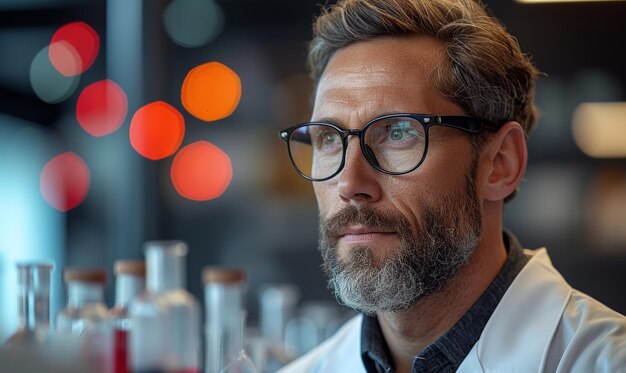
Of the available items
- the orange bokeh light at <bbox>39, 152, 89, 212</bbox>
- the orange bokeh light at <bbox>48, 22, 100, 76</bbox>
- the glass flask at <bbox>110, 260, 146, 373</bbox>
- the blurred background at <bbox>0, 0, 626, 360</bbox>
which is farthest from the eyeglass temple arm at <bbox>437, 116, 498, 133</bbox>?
the orange bokeh light at <bbox>39, 152, 89, 212</bbox>

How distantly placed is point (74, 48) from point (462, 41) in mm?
2606

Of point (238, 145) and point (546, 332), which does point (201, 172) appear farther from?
point (546, 332)

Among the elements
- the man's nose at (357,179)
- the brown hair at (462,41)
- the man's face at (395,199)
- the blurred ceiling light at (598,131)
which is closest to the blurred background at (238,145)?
the blurred ceiling light at (598,131)

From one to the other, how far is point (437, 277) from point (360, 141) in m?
0.25

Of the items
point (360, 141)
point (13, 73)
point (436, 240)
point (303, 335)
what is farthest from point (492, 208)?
point (13, 73)

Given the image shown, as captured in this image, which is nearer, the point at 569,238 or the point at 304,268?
the point at 569,238

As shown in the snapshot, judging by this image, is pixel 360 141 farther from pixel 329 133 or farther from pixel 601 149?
pixel 601 149

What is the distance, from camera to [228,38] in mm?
3506

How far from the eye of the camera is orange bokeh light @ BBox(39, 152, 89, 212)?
3.74 metres

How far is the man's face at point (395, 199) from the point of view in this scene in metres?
1.31

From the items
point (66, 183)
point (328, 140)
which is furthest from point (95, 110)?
point (328, 140)

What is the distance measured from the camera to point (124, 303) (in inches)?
46.3

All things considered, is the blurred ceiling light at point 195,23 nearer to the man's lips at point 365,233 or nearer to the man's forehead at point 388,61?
the man's forehead at point 388,61

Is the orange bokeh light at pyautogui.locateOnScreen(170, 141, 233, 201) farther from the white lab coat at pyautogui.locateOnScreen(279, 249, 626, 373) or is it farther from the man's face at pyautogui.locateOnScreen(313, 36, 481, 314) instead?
the white lab coat at pyautogui.locateOnScreen(279, 249, 626, 373)
